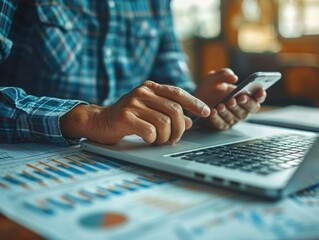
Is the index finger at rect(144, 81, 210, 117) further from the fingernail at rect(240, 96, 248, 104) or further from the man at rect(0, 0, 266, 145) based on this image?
the fingernail at rect(240, 96, 248, 104)

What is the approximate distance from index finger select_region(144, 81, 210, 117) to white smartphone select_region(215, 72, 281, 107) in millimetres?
110

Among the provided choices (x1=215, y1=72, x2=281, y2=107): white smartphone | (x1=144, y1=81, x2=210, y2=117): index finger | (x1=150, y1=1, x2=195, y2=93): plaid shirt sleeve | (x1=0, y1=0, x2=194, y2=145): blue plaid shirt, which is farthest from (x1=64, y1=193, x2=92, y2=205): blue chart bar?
(x1=150, y1=1, x2=195, y2=93): plaid shirt sleeve

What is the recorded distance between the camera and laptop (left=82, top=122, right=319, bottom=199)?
391 millimetres

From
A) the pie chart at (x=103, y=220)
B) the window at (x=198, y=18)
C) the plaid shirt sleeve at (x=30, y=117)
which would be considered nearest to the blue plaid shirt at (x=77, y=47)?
the plaid shirt sleeve at (x=30, y=117)

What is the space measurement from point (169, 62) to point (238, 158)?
2.63 ft

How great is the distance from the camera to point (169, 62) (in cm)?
124

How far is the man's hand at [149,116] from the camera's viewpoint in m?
0.54

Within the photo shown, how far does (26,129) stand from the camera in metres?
0.64

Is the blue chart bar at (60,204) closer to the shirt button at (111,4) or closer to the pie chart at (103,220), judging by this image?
the pie chart at (103,220)

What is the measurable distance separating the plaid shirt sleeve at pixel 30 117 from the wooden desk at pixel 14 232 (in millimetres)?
269

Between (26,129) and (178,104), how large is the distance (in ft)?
0.87

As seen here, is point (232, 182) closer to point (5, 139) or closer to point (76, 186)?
point (76, 186)

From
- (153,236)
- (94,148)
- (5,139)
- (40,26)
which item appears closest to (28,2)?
(40,26)

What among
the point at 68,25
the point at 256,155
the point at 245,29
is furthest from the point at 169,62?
the point at 245,29
